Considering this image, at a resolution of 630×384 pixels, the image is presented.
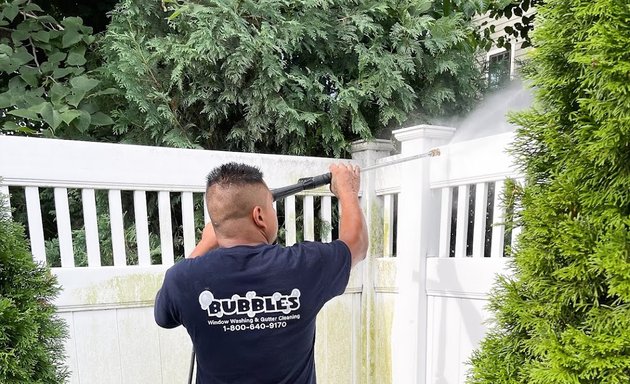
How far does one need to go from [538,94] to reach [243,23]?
1.67 meters

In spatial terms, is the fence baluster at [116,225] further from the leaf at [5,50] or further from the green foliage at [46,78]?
the leaf at [5,50]

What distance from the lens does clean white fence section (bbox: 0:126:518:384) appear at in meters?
2.00

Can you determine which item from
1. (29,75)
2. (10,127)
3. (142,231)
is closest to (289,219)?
(142,231)

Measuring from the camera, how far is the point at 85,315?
2113 mm

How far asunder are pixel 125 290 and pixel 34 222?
516 mm

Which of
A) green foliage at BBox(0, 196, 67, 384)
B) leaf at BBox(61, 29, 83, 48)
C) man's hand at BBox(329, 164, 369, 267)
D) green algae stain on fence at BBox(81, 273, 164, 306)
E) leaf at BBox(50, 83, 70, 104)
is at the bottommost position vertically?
green algae stain on fence at BBox(81, 273, 164, 306)

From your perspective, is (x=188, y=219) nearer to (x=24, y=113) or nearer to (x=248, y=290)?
(x=24, y=113)

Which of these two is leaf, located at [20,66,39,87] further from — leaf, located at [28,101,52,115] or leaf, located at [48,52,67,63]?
leaf, located at [28,101,52,115]

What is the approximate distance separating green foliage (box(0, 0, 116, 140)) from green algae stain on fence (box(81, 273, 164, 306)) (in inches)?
35.4

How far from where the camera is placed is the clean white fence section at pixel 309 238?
2.00m

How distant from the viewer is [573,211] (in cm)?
108

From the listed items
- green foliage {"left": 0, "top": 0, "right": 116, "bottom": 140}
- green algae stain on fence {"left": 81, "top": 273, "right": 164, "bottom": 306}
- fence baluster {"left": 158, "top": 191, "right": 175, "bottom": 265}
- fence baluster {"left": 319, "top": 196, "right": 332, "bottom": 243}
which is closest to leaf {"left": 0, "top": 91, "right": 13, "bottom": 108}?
green foliage {"left": 0, "top": 0, "right": 116, "bottom": 140}

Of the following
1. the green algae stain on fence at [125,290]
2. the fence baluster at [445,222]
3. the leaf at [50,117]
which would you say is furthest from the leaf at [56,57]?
the fence baluster at [445,222]

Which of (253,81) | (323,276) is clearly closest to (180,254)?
(253,81)
